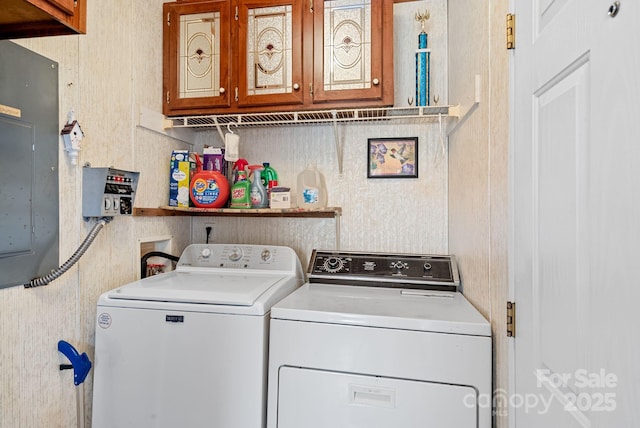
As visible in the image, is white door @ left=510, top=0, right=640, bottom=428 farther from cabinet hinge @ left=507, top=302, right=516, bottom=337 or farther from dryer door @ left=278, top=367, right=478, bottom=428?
dryer door @ left=278, top=367, right=478, bottom=428

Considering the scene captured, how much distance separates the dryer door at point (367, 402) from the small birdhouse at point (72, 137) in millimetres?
1255

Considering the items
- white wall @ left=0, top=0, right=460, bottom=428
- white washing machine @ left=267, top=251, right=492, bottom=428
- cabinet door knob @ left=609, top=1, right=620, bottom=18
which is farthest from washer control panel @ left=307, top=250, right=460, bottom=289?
cabinet door knob @ left=609, top=1, right=620, bottom=18

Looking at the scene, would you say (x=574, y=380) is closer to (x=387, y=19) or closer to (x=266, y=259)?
(x=266, y=259)

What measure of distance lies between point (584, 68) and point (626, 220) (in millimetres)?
341

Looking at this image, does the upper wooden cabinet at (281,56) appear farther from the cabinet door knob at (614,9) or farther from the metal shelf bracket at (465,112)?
the cabinet door knob at (614,9)

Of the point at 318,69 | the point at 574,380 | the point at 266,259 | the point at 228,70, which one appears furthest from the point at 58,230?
the point at 574,380

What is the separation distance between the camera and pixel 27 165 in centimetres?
128

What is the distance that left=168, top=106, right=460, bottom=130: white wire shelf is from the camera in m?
1.88

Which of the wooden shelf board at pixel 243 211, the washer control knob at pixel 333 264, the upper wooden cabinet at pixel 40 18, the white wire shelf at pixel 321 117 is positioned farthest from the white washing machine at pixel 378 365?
the upper wooden cabinet at pixel 40 18

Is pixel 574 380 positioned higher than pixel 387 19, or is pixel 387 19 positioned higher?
pixel 387 19

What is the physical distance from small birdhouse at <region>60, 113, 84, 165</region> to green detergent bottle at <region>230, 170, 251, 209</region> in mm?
834

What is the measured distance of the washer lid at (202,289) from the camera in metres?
1.45

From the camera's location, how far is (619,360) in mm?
589

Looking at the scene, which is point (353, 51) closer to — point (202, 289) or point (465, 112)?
point (465, 112)
